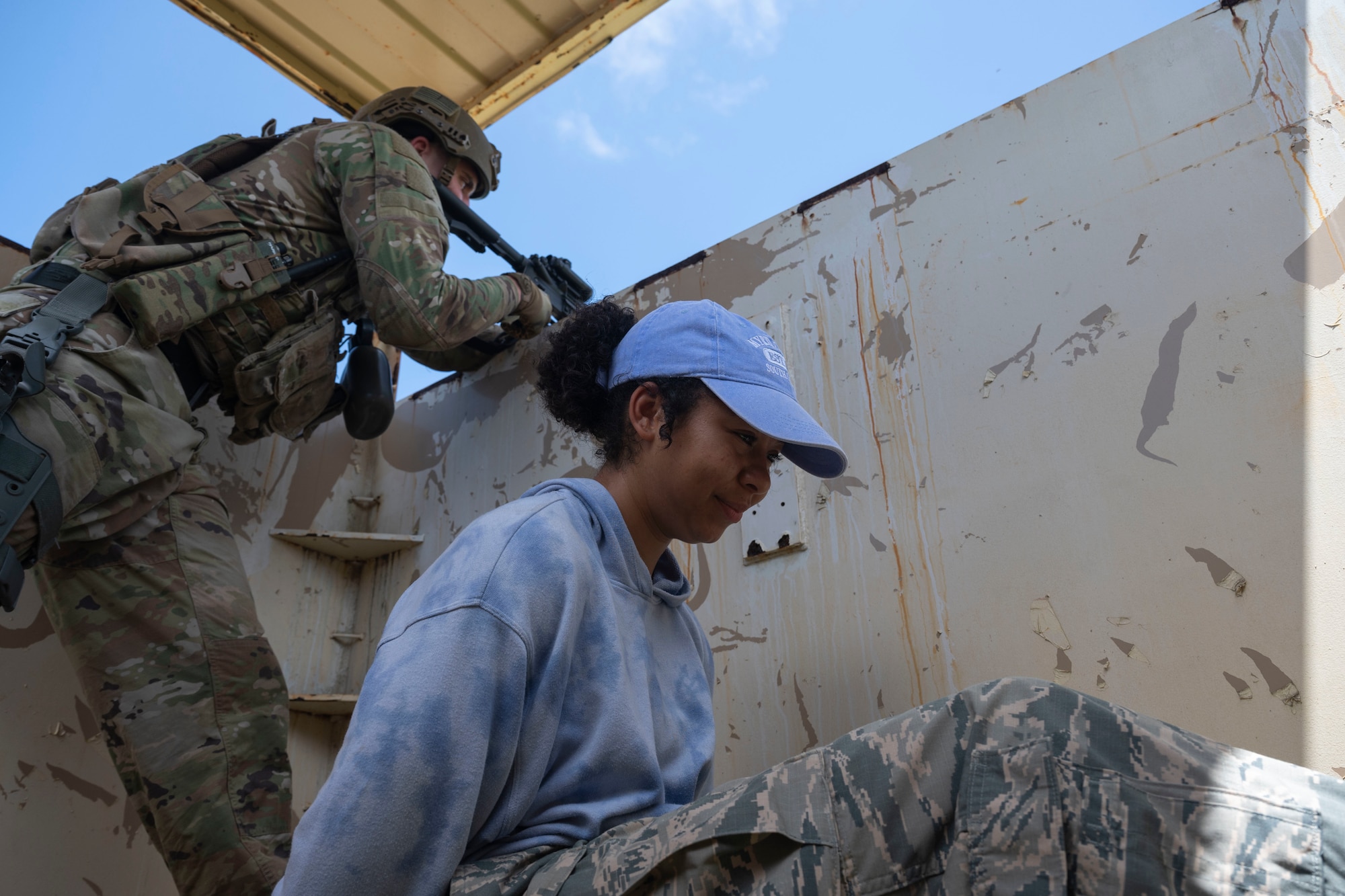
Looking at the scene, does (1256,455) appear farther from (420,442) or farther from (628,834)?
(420,442)

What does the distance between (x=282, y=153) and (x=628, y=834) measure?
5.54ft

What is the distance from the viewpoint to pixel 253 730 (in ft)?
5.08

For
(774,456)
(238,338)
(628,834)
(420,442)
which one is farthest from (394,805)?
(420,442)

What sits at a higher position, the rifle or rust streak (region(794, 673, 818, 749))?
the rifle

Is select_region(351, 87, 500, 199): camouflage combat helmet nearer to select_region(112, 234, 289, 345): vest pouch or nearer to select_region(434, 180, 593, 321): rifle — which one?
select_region(434, 180, 593, 321): rifle

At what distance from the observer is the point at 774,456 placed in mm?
1211

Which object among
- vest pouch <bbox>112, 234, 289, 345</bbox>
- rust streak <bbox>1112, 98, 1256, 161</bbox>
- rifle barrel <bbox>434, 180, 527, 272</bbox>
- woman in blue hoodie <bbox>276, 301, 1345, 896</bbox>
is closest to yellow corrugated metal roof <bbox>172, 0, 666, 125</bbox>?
rifle barrel <bbox>434, 180, 527, 272</bbox>

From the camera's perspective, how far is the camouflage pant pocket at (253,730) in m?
1.50

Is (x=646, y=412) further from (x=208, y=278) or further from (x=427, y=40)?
(x=427, y=40)

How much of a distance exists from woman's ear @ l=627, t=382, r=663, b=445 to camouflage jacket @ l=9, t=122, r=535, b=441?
0.86 meters

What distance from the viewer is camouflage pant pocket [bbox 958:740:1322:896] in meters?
0.64

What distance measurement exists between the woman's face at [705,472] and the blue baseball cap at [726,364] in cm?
3

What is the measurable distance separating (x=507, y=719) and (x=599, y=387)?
1.87ft

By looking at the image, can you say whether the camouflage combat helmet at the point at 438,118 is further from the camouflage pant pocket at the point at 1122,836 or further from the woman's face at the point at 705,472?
the camouflage pant pocket at the point at 1122,836
